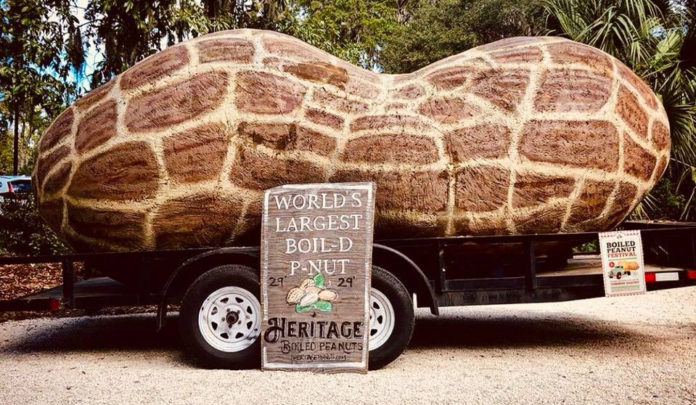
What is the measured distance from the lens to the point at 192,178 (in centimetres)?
487

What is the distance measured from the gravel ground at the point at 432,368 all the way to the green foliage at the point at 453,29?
41.5 ft

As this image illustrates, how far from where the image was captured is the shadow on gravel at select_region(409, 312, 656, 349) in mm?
5418

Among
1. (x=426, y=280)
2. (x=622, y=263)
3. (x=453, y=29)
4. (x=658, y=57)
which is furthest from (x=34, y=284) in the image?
(x=453, y=29)

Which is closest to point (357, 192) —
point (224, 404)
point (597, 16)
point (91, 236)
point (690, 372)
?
point (224, 404)

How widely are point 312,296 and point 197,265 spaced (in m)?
0.92

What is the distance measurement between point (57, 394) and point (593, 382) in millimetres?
3373

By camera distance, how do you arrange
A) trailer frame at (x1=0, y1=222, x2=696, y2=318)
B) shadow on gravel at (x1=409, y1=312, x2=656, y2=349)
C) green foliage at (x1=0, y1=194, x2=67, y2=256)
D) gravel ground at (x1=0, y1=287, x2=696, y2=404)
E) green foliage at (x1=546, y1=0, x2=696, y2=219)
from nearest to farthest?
1. gravel ground at (x1=0, y1=287, x2=696, y2=404)
2. trailer frame at (x1=0, y1=222, x2=696, y2=318)
3. shadow on gravel at (x1=409, y1=312, x2=656, y2=349)
4. green foliage at (x1=546, y1=0, x2=696, y2=219)
5. green foliage at (x1=0, y1=194, x2=67, y2=256)

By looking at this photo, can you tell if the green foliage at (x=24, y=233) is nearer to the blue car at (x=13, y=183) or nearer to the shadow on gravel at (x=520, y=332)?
the shadow on gravel at (x=520, y=332)

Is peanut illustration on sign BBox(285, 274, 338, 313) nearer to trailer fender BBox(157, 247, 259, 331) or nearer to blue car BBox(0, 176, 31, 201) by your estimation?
trailer fender BBox(157, 247, 259, 331)

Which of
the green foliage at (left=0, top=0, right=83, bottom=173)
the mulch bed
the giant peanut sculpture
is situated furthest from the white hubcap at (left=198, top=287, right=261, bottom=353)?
the green foliage at (left=0, top=0, right=83, bottom=173)

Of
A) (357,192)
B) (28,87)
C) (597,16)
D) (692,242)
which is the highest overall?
(597,16)

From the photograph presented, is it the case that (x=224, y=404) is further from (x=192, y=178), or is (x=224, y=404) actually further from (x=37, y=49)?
(x=37, y=49)

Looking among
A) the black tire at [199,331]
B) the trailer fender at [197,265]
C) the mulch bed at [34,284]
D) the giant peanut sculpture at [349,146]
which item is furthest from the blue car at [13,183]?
the black tire at [199,331]

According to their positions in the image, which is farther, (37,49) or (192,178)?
(37,49)
